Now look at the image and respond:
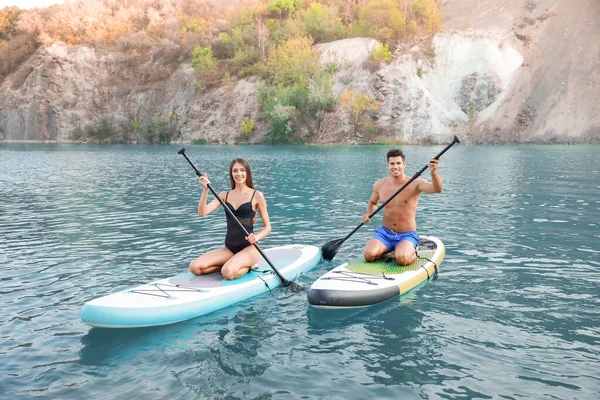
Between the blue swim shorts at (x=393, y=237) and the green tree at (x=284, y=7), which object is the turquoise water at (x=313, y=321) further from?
the green tree at (x=284, y=7)

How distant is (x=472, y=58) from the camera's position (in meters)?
61.5

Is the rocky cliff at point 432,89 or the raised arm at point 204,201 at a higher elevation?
the rocky cliff at point 432,89

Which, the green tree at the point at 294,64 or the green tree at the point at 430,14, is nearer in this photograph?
the green tree at the point at 294,64

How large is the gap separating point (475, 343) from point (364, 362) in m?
1.50

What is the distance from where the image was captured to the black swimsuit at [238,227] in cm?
856

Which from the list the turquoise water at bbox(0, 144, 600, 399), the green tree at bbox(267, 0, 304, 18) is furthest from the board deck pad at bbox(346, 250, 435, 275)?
the green tree at bbox(267, 0, 304, 18)

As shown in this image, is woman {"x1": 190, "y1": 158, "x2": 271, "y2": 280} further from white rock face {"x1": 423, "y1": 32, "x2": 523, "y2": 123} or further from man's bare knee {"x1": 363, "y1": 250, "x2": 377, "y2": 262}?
white rock face {"x1": 423, "y1": 32, "x2": 523, "y2": 123}

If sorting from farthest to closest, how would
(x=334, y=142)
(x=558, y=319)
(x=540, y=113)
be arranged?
(x=334, y=142) < (x=540, y=113) < (x=558, y=319)

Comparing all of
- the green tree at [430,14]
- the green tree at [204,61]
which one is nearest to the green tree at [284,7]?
the green tree at [204,61]

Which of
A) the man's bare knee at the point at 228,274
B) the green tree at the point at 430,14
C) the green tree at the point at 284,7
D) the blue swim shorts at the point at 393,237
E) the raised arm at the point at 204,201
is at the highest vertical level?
the green tree at the point at 284,7

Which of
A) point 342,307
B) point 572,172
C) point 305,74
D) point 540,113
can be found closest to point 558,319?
point 342,307

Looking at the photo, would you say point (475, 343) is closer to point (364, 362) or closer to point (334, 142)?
point (364, 362)

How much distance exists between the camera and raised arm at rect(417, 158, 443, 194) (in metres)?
8.38

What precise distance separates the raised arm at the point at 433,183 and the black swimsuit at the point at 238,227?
2.94m
